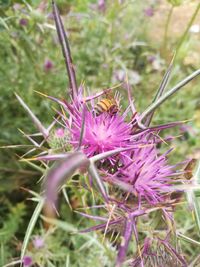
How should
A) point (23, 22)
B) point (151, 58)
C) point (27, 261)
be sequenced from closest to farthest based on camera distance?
point (27, 261), point (23, 22), point (151, 58)

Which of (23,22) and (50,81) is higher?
(23,22)

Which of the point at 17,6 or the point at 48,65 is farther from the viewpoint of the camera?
the point at 48,65

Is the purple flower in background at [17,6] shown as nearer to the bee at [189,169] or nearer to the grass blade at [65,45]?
the grass blade at [65,45]

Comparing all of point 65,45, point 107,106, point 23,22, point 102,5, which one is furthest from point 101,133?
point 102,5

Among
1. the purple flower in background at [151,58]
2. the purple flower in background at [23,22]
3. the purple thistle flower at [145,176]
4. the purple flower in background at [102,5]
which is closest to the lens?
the purple thistle flower at [145,176]

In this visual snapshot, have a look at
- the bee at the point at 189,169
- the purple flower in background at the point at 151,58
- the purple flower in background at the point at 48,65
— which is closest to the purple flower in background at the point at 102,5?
the purple flower in background at the point at 151,58

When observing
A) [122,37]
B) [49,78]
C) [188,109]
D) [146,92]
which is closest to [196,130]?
[188,109]

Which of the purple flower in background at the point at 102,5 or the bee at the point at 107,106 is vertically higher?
the bee at the point at 107,106

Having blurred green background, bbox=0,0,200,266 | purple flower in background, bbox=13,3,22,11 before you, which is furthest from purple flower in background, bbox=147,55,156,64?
purple flower in background, bbox=13,3,22,11

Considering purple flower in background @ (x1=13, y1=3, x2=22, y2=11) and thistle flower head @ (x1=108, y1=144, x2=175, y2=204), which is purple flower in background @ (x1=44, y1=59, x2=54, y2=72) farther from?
thistle flower head @ (x1=108, y1=144, x2=175, y2=204)

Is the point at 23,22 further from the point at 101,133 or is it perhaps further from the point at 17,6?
the point at 101,133

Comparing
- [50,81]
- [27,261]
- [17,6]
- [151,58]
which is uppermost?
[17,6]

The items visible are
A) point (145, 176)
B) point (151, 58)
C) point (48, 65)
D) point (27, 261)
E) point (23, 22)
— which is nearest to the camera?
point (145, 176)
